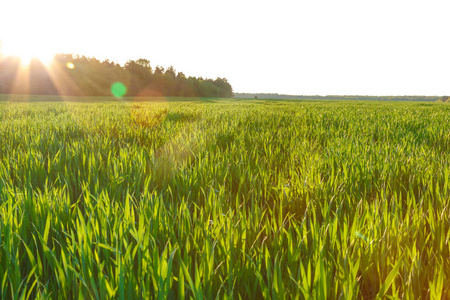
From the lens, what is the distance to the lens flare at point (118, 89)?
51500 millimetres

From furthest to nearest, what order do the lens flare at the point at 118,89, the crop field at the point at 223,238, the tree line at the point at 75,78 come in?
the lens flare at the point at 118,89
the tree line at the point at 75,78
the crop field at the point at 223,238

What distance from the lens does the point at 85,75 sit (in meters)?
48.1

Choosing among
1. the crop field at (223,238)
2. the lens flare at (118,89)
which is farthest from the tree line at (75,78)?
the crop field at (223,238)

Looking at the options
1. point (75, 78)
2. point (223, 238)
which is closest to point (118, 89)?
point (75, 78)

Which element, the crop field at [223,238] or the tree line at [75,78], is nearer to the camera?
the crop field at [223,238]

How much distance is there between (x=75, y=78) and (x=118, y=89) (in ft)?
23.4

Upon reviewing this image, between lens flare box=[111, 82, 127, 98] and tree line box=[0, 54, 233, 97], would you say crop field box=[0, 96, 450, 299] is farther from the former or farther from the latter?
lens flare box=[111, 82, 127, 98]

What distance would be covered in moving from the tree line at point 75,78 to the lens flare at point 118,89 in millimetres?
Result: 531

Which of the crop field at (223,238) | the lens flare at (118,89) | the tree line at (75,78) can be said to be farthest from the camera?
the lens flare at (118,89)

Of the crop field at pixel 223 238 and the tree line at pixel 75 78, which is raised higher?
the tree line at pixel 75 78

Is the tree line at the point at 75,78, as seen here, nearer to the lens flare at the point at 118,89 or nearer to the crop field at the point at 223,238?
the lens flare at the point at 118,89

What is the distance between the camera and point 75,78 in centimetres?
4675

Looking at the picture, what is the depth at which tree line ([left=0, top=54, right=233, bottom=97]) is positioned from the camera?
1753 inches

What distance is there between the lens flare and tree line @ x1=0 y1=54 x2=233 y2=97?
0.53m
